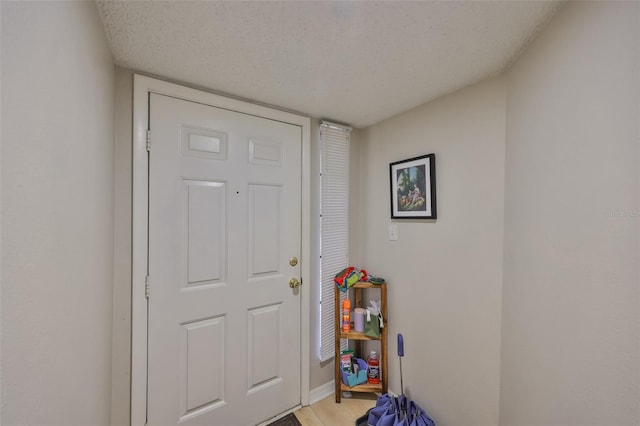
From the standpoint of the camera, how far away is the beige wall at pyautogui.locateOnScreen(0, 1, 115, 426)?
0.44 meters

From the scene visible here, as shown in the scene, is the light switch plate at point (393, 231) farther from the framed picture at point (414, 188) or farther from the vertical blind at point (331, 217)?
the vertical blind at point (331, 217)

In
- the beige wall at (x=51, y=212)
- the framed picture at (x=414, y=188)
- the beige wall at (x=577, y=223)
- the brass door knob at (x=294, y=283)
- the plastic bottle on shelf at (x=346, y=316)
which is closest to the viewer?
the beige wall at (x=51, y=212)

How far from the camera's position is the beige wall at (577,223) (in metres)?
0.64

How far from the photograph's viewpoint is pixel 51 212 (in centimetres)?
58

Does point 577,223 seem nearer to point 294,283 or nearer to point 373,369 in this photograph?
point 294,283

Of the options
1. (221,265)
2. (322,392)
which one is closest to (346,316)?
(322,392)

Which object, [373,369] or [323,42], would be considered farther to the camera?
[373,369]

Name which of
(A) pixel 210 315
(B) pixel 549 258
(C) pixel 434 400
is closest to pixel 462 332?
(C) pixel 434 400

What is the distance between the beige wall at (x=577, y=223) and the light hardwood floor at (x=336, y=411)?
3.07ft

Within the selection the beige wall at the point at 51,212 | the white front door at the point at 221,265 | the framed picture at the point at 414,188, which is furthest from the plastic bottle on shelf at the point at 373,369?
the beige wall at the point at 51,212

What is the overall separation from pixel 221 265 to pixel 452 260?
134 cm

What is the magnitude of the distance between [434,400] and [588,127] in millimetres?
1613

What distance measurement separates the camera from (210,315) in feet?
4.67

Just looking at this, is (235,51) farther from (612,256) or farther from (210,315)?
(612,256)
